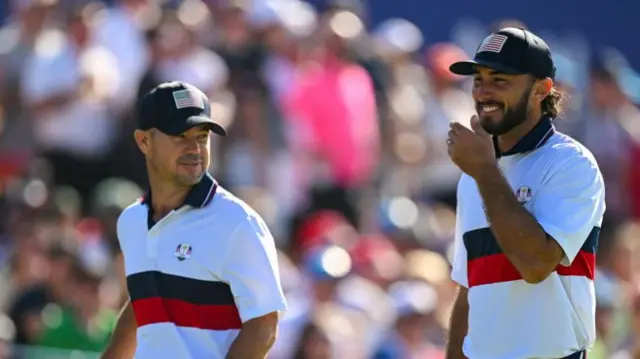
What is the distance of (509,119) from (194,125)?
1.29 m

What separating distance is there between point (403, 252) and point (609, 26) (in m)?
4.08

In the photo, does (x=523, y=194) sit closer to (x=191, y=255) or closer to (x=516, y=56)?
(x=516, y=56)

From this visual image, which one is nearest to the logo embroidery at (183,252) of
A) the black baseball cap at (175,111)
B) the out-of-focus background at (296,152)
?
the black baseball cap at (175,111)

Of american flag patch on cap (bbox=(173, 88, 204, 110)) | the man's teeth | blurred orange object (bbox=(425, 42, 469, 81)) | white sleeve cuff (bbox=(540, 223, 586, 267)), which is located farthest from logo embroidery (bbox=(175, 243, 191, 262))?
blurred orange object (bbox=(425, 42, 469, 81))

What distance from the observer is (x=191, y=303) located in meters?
6.44

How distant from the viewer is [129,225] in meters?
6.82

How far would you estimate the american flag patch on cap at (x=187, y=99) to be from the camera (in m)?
6.60

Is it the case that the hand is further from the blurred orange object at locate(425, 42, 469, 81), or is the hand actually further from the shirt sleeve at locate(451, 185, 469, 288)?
the blurred orange object at locate(425, 42, 469, 81)

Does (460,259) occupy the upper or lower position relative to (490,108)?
lower

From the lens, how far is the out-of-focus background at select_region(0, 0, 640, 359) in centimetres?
1094

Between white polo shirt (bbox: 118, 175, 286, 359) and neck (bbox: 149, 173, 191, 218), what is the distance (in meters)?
0.06

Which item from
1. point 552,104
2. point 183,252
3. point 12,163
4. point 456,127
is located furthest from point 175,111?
point 12,163

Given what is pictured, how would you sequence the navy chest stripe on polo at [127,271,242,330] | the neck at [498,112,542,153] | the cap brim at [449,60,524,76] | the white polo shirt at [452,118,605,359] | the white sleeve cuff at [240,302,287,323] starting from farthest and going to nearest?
the navy chest stripe on polo at [127,271,242,330] → the white sleeve cuff at [240,302,287,323] → the neck at [498,112,542,153] → the cap brim at [449,60,524,76] → the white polo shirt at [452,118,605,359]

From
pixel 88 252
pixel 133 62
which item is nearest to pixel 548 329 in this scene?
pixel 88 252
